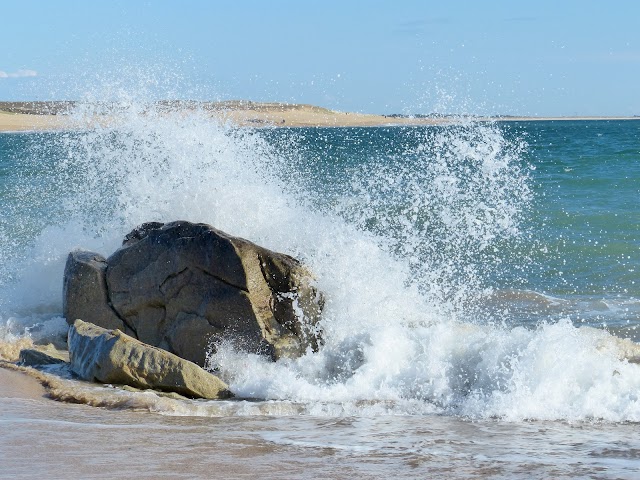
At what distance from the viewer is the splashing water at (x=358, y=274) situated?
19.1 ft

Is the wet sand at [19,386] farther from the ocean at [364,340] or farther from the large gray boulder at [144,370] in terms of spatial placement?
the large gray boulder at [144,370]

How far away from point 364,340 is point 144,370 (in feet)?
5.45

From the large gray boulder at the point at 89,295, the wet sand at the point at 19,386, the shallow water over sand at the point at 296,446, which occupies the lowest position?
the wet sand at the point at 19,386

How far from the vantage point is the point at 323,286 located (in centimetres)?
705

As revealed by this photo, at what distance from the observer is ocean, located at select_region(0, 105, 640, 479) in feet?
14.1

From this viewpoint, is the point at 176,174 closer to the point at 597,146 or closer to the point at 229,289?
the point at 229,289

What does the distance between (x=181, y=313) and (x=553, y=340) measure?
271cm

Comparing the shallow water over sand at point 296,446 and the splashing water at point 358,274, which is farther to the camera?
the splashing water at point 358,274

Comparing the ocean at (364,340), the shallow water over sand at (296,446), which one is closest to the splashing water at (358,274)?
the ocean at (364,340)

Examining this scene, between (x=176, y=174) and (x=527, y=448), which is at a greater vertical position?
(x=176, y=174)

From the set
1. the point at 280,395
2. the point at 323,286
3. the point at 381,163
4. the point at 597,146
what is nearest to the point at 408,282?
the point at 323,286

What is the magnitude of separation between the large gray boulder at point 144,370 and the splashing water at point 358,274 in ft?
0.90

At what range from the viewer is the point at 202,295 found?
6.62m

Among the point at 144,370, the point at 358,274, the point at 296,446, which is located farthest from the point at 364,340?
the point at 296,446
